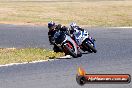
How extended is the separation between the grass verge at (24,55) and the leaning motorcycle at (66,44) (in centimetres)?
45

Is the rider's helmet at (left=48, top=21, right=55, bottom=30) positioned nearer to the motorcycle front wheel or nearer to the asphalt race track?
the motorcycle front wheel

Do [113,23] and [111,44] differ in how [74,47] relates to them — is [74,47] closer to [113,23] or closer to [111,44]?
[111,44]

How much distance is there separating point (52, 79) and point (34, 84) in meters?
0.87

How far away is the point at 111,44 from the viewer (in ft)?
77.7

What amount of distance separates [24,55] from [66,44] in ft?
5.15

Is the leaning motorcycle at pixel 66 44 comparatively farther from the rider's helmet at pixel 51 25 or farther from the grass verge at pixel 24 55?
the grass verge at pixel 24 55

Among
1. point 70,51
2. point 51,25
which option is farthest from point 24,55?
point 70,51

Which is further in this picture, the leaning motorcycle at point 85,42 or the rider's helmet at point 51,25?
the leaning motorcycle at point 85,42

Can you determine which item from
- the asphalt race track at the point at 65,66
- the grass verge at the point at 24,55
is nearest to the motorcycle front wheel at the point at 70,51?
the asphalt race track at the point at 65,66

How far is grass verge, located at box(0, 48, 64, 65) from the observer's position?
18.2m

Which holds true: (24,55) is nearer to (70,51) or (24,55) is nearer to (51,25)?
(51,25)

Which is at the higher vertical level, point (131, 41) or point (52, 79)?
point (52, 79)

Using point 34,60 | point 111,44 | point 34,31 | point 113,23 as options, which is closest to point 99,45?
point 111,44

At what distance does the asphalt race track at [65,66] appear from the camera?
13.6 meters
